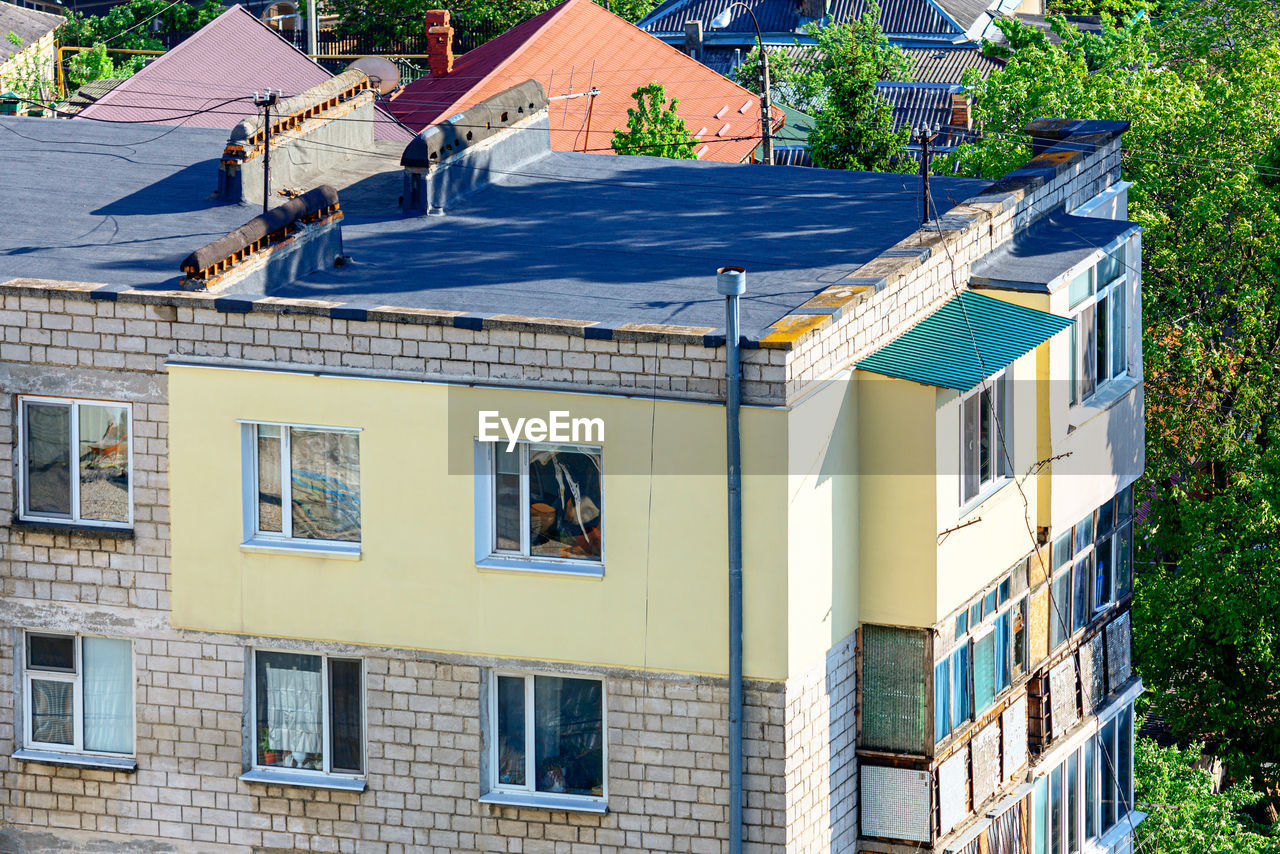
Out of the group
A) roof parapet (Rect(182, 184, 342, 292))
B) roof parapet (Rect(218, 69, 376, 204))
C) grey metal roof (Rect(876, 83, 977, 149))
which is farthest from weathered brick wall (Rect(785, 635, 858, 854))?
grey metal roof (Rect(876, 83, 977, 149))

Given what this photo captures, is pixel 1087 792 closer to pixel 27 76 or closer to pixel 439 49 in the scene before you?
pixel 439 49

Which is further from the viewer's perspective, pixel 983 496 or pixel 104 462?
pixel 983 496

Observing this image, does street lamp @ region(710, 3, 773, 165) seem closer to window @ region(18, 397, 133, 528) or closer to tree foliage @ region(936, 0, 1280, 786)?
tree foliage @ region(936, 0, 1280, 786)

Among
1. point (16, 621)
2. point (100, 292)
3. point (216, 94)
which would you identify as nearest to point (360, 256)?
point (100, 292)

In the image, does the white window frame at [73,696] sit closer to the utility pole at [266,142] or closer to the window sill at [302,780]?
the window sill at [302,780]

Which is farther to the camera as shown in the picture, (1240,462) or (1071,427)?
(1240,462)

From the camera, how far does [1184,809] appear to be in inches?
1208

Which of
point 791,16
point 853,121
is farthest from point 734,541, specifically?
point 791,16

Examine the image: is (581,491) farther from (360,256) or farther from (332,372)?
(360,256)

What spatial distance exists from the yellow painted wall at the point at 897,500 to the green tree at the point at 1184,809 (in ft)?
32.8

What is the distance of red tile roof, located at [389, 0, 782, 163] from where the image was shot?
50.4 metres

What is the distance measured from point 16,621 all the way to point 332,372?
4.27 m

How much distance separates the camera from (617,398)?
19375 millimetres

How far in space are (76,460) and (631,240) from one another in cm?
695
